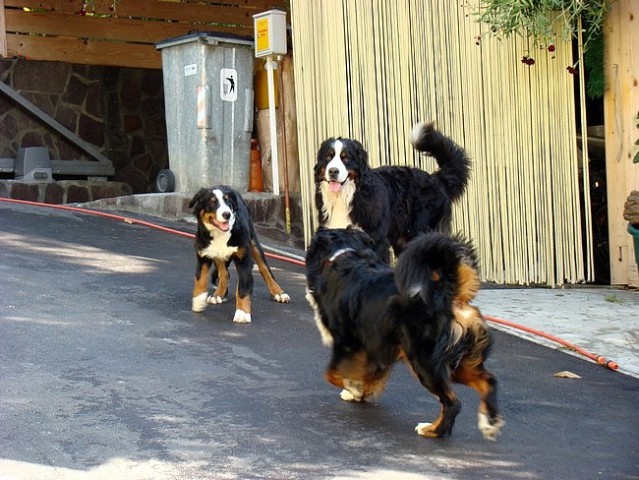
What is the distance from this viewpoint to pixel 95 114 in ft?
49.3

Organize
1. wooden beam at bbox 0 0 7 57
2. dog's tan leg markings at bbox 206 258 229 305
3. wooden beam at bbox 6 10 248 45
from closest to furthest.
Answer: dog's tan leg markings at bbox 206 258 229 305 → wooden beam at bbox 0 0 7 57 → wooden beam at bbox 6 10 248 45

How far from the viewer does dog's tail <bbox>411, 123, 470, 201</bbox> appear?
319 inches

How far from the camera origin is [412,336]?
448 centimetres

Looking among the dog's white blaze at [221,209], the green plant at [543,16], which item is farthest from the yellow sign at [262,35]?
the dog's white blaze at [221,209]

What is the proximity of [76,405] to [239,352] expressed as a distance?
144cm

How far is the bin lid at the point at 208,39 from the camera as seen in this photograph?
36.4ft

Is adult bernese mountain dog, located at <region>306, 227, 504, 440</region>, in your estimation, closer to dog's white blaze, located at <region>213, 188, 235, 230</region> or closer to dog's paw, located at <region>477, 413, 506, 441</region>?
dog's paw, located at <region>477, 413, 506, 441</region>

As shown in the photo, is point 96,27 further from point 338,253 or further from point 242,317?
point 338,253

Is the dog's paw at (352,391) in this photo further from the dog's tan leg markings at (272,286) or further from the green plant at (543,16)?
the green plant at (543,16)

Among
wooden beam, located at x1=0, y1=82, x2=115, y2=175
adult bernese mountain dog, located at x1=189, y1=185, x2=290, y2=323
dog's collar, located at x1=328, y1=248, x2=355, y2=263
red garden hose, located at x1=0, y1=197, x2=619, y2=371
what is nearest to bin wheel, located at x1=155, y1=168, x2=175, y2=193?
red garden hose, located at x1=0, y1=197, x2=619, y2=371

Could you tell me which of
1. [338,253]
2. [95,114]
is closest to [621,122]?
[338,253]

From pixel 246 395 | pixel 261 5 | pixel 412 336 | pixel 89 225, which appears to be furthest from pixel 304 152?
pixel 412 336

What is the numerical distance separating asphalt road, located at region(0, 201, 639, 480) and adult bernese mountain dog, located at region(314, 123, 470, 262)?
0.82 metres

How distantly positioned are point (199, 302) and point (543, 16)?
3.68 m
